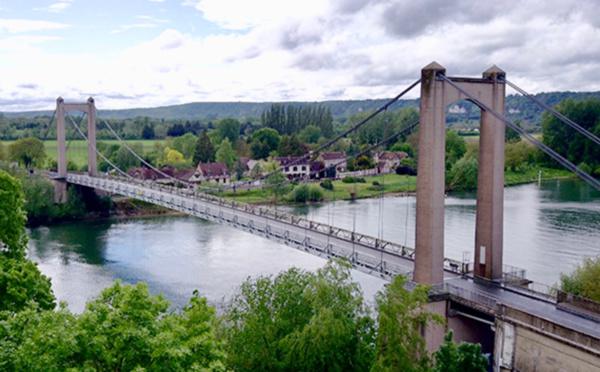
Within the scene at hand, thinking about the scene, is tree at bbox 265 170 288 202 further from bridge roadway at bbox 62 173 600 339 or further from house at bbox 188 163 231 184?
bridge roadway at bbox 62 173 600 339

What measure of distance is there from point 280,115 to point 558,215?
55.7m

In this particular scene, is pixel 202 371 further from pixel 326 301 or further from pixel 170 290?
pixel 170 290

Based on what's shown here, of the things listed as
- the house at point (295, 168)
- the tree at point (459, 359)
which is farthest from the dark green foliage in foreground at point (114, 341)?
the house at point (295, 168)

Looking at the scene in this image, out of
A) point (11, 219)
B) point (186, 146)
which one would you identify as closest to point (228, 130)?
point (186, 146)

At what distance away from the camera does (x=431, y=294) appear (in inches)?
512

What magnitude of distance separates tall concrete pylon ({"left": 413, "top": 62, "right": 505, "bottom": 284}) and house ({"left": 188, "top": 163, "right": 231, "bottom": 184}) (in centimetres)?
3740

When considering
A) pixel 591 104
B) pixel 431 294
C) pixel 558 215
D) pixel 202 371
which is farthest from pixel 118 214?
pixel 591 104

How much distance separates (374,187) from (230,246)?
67.7ft

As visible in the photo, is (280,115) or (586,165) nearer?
(586,165)

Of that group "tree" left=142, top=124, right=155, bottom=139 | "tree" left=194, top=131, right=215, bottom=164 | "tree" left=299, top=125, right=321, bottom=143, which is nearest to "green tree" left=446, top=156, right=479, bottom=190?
"tree" left=194, top=131, right=215, bottom=164

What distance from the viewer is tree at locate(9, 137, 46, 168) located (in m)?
47.6

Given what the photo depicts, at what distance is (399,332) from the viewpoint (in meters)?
9.02

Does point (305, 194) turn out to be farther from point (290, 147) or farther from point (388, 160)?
point (290, 147)

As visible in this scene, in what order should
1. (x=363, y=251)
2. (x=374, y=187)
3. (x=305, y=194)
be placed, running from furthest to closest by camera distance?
(x=374, y=187) < (x=305, y=194) < (x=363, y=251)
